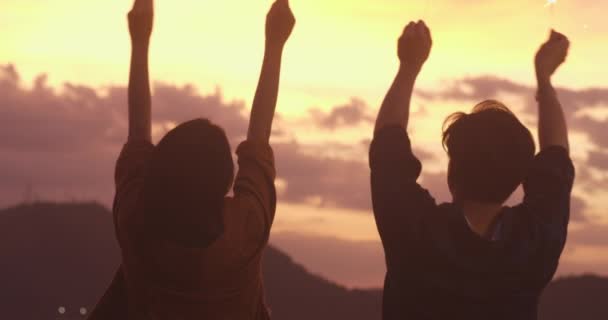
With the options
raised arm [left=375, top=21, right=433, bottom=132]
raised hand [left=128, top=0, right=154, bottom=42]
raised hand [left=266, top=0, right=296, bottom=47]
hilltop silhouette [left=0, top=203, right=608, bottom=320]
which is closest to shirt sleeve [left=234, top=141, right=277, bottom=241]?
raised hand [left=266, top=0, right=296, bottom=47]

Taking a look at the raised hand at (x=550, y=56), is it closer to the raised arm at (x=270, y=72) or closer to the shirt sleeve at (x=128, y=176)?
the raised arm at (x=270, y=72)

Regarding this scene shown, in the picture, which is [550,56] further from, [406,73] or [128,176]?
[128,176]

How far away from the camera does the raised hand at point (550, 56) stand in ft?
17.9

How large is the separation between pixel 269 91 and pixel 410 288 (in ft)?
4.49

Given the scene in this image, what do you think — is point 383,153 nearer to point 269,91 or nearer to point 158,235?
point 269,91

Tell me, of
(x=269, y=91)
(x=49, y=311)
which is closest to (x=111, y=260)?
(x=49, y=311)

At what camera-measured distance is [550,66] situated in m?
5.46

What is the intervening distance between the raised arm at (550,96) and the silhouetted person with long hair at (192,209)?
1461 millimetres

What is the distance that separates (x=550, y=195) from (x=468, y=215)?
0.44 m

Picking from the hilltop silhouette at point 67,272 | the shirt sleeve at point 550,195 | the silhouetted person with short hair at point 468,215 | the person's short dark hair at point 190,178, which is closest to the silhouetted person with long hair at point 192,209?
the person's short dark hair at point 190,178

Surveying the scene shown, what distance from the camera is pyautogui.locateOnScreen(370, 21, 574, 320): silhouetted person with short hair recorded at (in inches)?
189

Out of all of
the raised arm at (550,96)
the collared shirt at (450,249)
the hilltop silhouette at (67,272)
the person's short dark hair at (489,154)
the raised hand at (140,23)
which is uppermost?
the raised hand at (140,23)

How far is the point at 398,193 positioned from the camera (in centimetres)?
475

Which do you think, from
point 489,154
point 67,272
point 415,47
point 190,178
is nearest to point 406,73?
point 415,47
